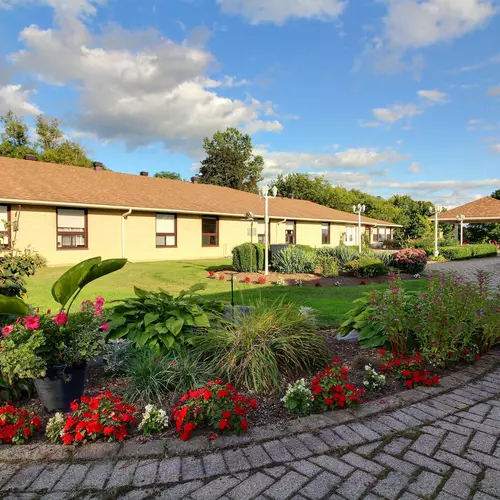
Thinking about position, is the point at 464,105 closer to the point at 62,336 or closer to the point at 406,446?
the point at 406,446

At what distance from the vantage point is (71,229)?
48.3 feet

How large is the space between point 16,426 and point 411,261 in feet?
41.2

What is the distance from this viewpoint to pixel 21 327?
2.44 meters

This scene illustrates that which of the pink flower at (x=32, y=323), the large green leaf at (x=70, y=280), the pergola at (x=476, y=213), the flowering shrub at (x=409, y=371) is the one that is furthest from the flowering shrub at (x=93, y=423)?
the pergola at (x=476, y=213)

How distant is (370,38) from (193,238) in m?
12.6

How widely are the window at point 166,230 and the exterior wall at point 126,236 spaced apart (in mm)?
202

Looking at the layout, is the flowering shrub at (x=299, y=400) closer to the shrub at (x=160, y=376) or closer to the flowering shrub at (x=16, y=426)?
the shrub at (x=160, y=376)

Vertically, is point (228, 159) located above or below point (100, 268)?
above

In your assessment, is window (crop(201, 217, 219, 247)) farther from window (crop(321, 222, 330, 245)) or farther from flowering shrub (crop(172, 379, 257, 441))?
flowering shrub (crop(172, 379, 257, 441))

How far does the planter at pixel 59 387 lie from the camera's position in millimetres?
2525

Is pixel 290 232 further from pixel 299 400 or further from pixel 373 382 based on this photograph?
pixel 299 400

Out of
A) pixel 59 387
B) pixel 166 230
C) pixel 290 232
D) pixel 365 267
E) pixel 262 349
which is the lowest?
pixel 59 387

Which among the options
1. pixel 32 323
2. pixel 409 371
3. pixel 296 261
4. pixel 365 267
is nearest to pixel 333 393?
pixel 409 371

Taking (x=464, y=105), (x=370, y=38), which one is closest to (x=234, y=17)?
(x=370, y=38)
